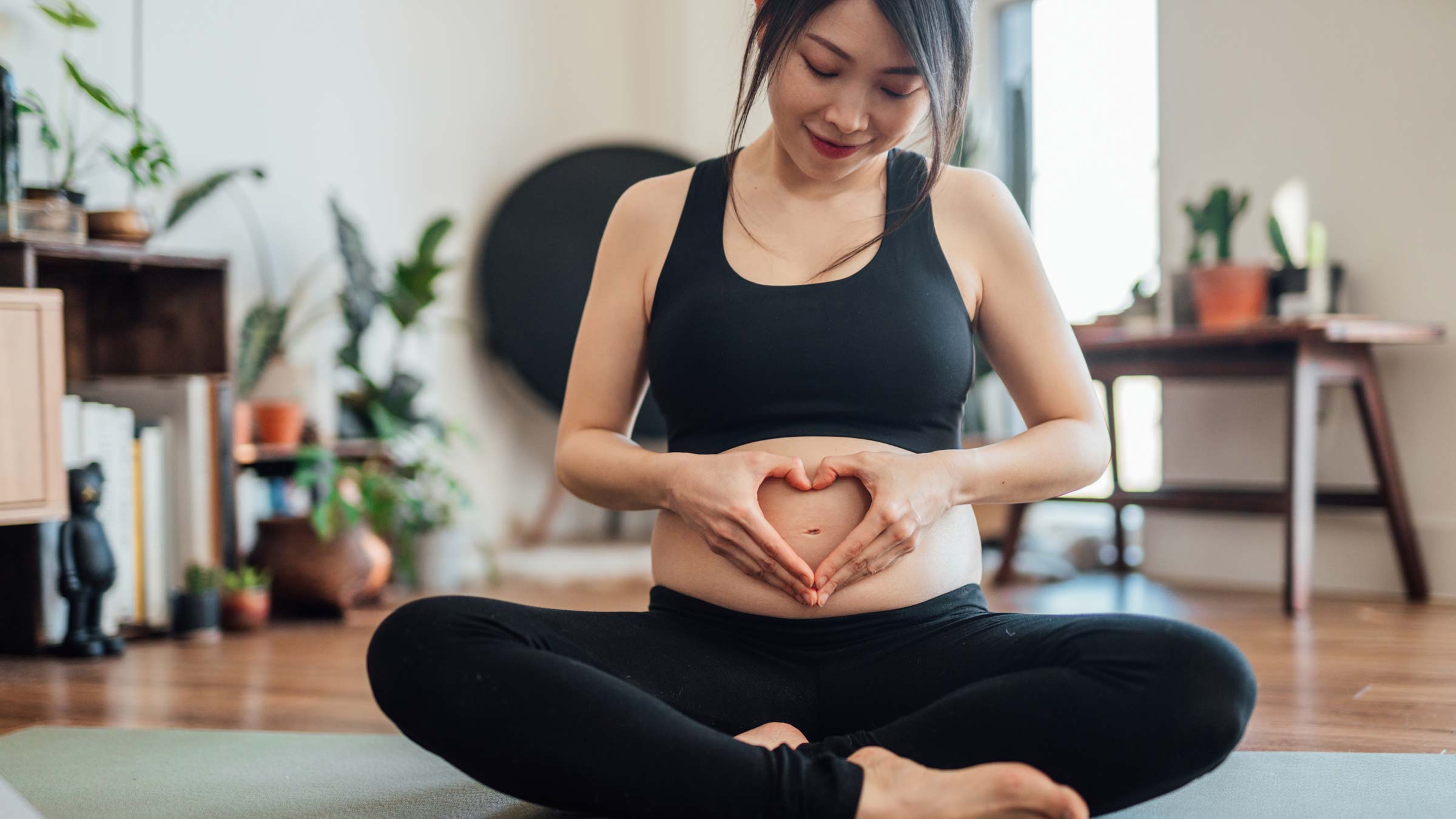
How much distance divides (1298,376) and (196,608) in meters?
2.15

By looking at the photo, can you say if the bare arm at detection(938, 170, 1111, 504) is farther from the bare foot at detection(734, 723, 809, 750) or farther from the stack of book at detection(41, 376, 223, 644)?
the stack of book at detection(41, 376, 223, 644)

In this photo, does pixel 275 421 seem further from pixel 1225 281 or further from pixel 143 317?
pixel 1225 281

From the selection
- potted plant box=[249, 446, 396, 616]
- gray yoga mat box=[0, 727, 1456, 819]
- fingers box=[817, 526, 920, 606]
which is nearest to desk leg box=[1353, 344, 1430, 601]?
gray yoga mat box=[0, 727, 1456, 819]

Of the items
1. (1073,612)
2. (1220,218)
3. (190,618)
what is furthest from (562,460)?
(1220,218)

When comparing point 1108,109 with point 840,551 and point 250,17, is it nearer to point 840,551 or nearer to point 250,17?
point 250,17

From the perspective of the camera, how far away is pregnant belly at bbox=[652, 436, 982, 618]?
1027mm

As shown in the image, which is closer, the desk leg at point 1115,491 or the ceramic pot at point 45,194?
the ceramic pot at point 45,194

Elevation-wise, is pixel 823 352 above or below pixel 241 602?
above

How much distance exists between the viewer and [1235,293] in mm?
2529

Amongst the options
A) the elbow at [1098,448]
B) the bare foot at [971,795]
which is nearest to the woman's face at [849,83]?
the elbow at [1098,448]

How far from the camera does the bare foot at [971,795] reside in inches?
32.4

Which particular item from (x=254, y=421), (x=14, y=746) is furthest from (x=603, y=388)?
(x=254, y=421)

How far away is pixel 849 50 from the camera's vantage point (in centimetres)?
102

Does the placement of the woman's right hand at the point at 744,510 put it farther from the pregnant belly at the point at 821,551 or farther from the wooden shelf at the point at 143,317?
the wooden shelf at the point at 143,317
